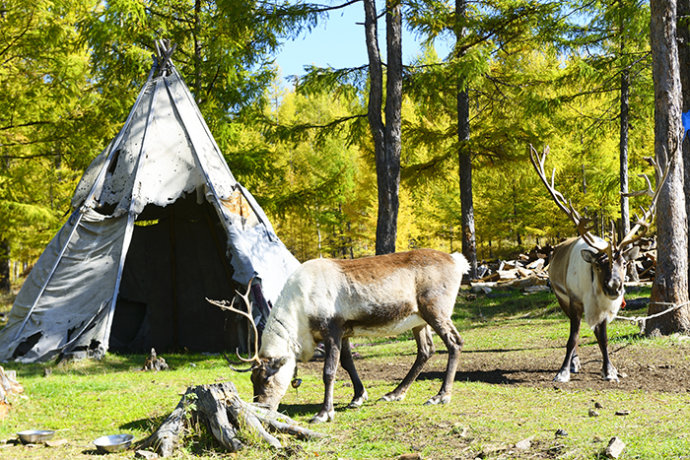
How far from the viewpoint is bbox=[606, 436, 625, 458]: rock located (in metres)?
4.51

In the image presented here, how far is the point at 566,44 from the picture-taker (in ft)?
57.2

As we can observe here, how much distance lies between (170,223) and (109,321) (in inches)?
133

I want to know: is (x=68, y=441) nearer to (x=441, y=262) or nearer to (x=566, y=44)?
(x=441, y=262)

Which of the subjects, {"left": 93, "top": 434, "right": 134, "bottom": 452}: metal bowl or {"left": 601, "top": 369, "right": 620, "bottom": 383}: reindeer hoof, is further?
{"left": 601, "top": 369, "right": 620, "bottom": 383}: reindeer hoof

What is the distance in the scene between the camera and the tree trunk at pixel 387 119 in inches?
552

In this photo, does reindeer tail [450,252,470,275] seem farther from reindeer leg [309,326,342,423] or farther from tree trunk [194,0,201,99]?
tree trunk [194,0,201,99]

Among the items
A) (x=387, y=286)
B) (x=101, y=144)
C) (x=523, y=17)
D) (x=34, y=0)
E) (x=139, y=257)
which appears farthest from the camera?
(x=101, y=144)

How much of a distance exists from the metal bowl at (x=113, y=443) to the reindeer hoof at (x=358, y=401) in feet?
7.72

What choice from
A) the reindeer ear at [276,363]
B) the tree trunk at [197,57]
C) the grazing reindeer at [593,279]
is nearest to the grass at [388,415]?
the reindeer ear at [276,363]

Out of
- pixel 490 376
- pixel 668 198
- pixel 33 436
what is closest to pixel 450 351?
pixel 490 376

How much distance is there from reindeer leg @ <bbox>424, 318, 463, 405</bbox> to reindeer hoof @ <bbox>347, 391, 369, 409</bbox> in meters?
0.70

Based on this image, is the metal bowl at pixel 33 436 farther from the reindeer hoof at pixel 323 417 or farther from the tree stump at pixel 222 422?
the reindeer hoof at pixel 323 417

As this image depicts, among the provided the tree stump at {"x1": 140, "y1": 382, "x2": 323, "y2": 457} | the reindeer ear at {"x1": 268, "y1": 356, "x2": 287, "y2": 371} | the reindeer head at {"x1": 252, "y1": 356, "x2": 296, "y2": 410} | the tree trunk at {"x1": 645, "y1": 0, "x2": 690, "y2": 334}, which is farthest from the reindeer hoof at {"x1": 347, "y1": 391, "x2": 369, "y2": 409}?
the tree trunk at {"x1": 645, "y1": 0, "x2": 690, "y2": 334}

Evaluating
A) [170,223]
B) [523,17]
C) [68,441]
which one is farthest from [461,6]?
[68,441]
